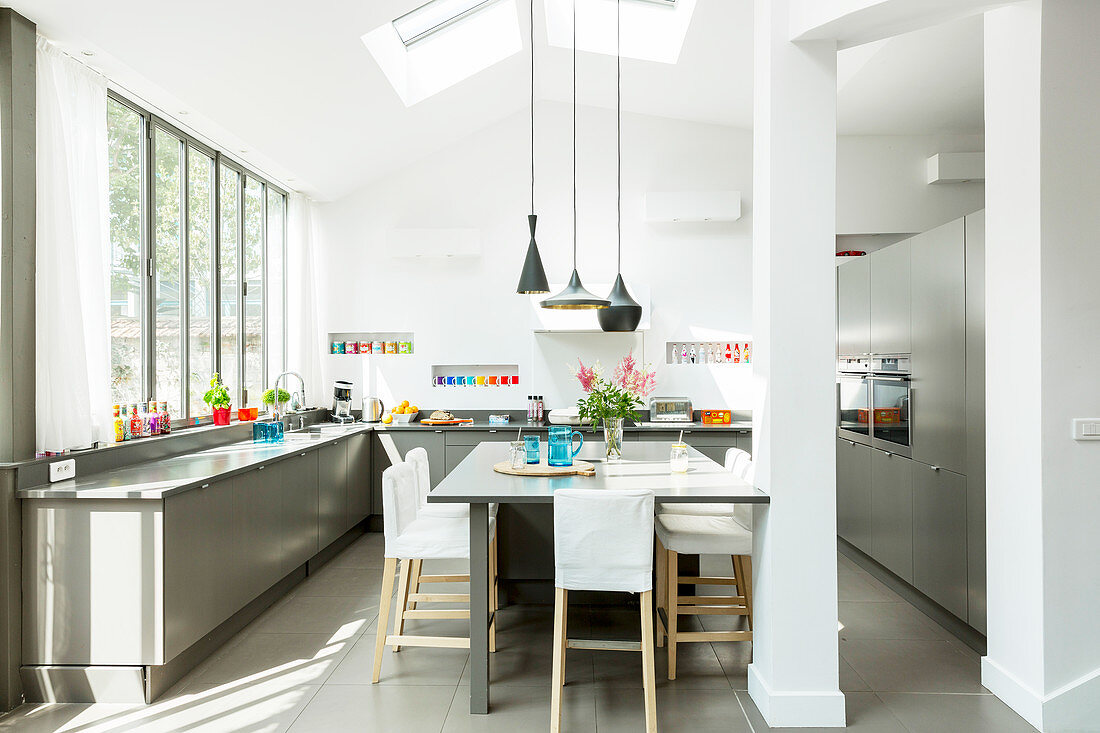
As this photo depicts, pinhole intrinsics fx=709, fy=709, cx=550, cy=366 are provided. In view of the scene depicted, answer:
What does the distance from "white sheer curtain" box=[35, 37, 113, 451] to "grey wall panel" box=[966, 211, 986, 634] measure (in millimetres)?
4372

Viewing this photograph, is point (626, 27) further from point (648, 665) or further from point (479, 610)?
point (648, 665)

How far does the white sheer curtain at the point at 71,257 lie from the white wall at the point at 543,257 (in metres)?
3.08

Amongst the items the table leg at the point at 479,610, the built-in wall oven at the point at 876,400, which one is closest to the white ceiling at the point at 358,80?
the built-in wall oven at the point at 876,400

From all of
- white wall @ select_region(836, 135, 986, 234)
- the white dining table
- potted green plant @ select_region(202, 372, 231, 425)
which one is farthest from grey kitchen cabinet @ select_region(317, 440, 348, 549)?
white wall @ select_region(836, 135, 986, 234)

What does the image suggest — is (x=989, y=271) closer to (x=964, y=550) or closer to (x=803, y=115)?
(x=803, y=115)

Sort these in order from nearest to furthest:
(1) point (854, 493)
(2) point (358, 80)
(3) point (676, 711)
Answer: (3) point (676, 711), (2) point (358, 80), (1) point (854, 493)

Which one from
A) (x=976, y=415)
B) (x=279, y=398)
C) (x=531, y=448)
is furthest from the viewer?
(x=279, y=398)

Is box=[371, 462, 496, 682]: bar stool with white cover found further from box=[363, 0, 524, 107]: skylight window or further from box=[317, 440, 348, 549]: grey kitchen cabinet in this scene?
box=[363, 0, 524, 107]: skylight window

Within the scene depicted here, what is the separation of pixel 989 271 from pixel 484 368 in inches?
174

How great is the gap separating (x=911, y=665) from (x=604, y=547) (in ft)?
5.96

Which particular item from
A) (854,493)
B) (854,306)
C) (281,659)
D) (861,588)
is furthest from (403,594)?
(854,306)

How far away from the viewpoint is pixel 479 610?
2949 millimetres

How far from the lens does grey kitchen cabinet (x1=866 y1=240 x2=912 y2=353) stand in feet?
14.5

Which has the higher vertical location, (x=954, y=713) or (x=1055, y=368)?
(x=1055, y=368)
